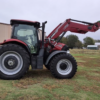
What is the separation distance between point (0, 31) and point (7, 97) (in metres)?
14.9

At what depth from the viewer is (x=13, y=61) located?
497cm

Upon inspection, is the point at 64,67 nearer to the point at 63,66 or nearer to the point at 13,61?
the point at 63,66

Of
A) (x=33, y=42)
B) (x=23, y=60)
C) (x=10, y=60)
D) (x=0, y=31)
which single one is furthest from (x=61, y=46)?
(x=0, y=31)

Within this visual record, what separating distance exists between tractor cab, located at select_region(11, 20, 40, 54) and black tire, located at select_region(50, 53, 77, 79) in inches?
38.8

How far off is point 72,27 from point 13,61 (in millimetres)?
3019

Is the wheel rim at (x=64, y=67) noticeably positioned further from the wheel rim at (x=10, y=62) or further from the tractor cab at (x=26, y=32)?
the wheel rim at (x=10, y=62)

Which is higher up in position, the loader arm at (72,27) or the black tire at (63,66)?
the loader arm at (72,27)

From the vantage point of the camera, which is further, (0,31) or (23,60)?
(0,31)

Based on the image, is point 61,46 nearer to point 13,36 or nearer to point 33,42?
point 33,42

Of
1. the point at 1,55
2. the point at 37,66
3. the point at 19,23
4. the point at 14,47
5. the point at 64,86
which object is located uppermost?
the point at 19,23

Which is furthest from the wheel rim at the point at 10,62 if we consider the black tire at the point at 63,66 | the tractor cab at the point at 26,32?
the black tire at the point at 63,66

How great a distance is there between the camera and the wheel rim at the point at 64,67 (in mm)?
5285

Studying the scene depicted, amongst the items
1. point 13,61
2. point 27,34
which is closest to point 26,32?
point 27,34

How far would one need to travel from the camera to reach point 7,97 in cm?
327
